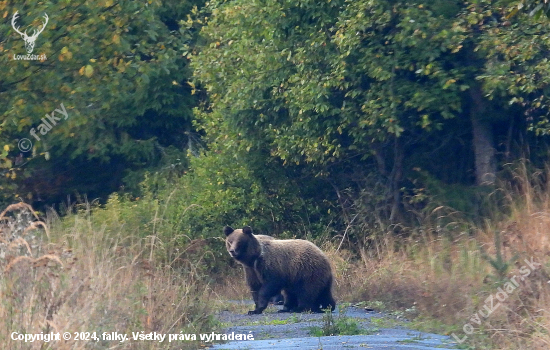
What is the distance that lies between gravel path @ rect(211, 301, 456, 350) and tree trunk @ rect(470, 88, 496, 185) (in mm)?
5258

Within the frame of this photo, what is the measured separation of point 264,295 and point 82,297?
5.51 meters

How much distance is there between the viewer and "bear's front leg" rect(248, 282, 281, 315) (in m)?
13.3

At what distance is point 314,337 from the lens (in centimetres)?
1032

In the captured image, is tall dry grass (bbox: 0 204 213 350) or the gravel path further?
the gravel path

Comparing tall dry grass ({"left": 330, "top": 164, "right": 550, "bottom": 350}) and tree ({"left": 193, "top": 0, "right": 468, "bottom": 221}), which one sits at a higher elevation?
tree ({"left": 193, "top": 0, "right": 468, "bottom": 221})

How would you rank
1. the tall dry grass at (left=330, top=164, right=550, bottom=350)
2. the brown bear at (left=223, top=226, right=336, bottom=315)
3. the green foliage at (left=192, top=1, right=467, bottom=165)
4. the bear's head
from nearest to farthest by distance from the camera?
the tall dry grass at (left=330, top=164, right=550, bottom=350) < the brown bear at (left=223, top=226, right=336, bottom=315) < the bear's head < the green foliage at (left=192, top=1, right=467, bottom=165)

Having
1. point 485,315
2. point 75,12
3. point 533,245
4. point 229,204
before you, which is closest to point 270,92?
point 229,204

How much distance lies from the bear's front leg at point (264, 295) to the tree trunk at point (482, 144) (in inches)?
223

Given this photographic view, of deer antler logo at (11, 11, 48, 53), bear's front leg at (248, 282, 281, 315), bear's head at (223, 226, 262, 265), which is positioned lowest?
bear's front leg at (248, 282, 281, 315)

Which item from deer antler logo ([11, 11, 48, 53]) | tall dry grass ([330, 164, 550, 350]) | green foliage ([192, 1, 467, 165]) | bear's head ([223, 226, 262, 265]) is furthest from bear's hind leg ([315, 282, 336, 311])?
deer antler logo ([11, 11, 48, 53])

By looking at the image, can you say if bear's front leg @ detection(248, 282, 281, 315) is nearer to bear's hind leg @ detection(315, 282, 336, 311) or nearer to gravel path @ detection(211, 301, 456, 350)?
gravel path @ detection(211, 301, 456, 350)

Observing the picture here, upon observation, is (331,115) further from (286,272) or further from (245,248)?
(286,272)

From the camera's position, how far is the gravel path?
9492 millimetres

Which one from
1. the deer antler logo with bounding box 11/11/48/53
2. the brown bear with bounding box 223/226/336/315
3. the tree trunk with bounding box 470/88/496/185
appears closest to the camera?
the deer antler logo with bounding box 11/11/48/53
